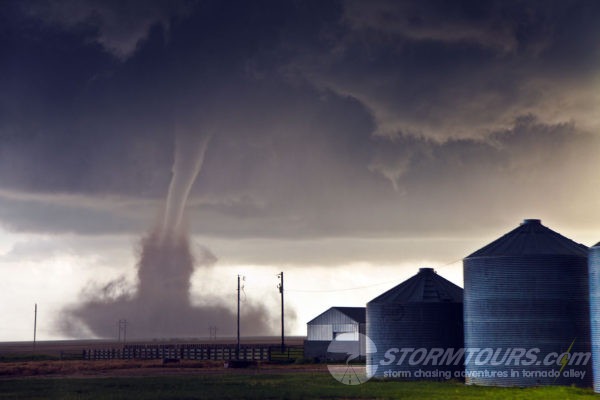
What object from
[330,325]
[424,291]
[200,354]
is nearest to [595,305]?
[424,291]

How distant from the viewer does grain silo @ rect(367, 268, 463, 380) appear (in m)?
48.5

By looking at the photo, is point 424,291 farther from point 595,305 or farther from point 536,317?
point 595,305

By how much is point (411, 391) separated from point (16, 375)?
35346 millimetres

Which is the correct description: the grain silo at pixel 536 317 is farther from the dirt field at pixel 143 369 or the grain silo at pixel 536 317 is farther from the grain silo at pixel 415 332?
the dirt field at pixel 143 369

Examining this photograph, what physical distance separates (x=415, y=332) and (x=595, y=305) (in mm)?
12822

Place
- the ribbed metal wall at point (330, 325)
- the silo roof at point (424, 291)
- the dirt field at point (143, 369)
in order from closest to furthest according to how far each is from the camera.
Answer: the silo roof at point (424, 291) → the dirt field at point (143, 369) → the ribbed metal wall at point (330, 325)

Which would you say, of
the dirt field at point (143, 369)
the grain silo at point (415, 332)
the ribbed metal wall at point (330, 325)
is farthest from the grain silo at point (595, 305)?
the ribbed metal wall at point (330, 325)

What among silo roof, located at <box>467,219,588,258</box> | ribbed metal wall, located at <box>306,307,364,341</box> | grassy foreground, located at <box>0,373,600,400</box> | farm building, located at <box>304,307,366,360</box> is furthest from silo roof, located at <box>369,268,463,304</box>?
ribbed metal wall, located at <box>306,307,364,341</box>

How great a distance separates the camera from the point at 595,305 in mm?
38938

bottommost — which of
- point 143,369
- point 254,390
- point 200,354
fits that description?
point 143,369

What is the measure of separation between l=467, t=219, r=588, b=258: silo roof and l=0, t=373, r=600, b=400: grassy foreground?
25.3 feet

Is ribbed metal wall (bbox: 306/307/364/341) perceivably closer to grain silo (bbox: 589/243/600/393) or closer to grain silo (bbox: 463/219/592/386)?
grain silo (bbox: 463/219/592/386)

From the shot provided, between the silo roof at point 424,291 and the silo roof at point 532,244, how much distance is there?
513 cm

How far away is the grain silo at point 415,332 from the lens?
48.5 metres
